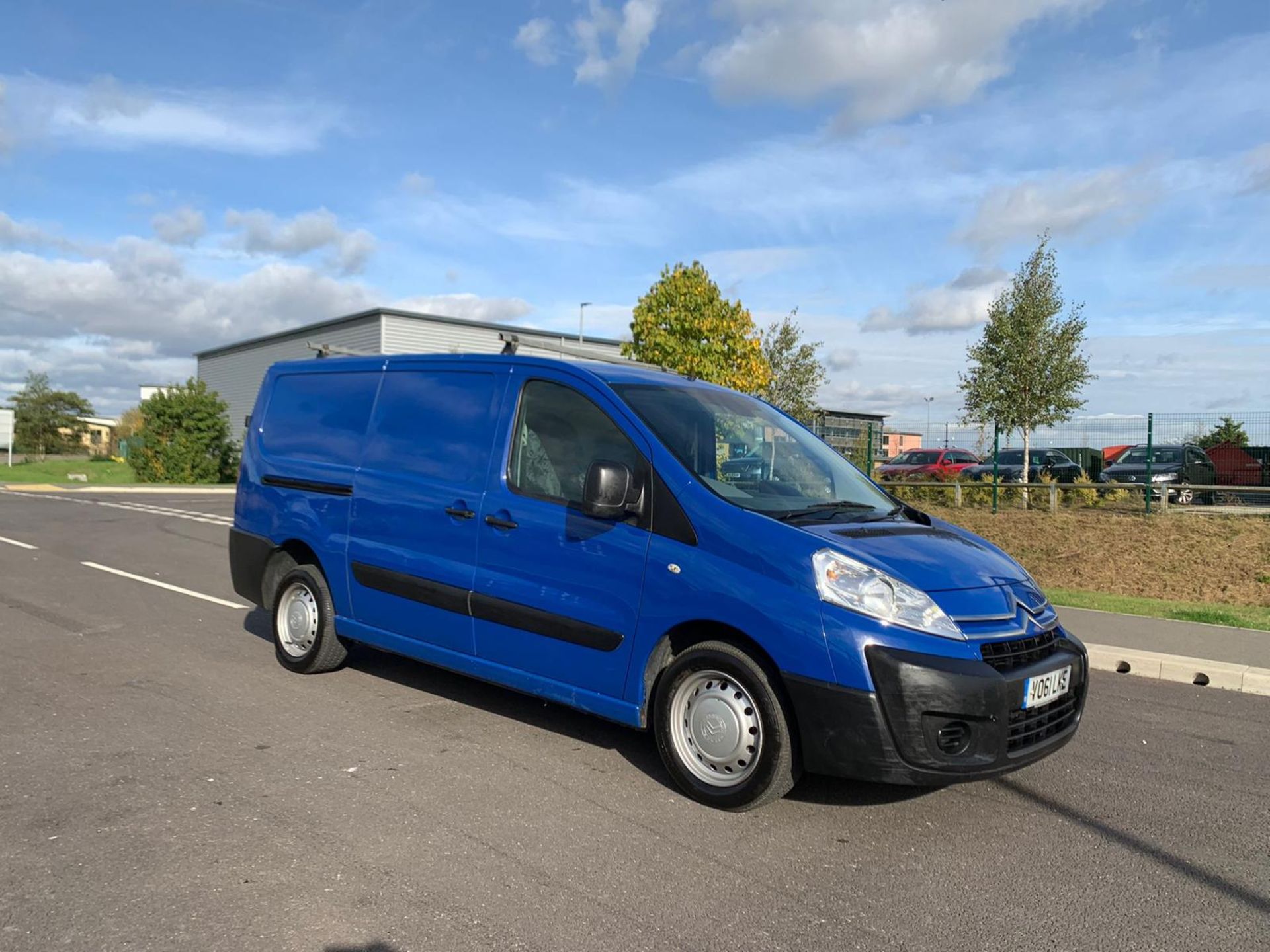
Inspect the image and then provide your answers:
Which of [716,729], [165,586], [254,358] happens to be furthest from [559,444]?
[254,358]

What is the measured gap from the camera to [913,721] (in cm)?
381

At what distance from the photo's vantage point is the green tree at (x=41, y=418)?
262ft

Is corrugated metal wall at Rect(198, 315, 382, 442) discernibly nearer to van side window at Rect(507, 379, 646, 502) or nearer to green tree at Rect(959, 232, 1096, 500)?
green tree at Rect(959, 232, 1096, 500)

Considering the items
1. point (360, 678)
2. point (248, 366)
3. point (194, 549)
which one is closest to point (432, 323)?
point (248, 366)

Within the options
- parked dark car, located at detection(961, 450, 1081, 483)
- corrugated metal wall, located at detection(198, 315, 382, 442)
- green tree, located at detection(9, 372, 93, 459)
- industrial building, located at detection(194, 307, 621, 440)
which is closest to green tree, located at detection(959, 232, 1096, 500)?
parked dark car, located at detection(961, 450, 1081, 483)

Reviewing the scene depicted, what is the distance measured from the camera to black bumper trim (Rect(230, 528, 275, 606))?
665 cm

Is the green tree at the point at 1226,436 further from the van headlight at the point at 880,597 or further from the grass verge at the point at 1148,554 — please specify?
the van headlight at the point at 880,597

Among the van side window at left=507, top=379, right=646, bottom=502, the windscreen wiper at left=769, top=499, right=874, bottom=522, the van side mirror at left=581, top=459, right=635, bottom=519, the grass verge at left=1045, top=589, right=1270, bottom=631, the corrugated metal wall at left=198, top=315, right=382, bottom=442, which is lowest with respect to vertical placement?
the grass verge at left=1045, top=589, right=1270, bottom=631

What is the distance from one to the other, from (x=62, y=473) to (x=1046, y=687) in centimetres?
4981

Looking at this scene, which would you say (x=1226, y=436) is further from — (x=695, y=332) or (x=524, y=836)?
(x=524, y=836)

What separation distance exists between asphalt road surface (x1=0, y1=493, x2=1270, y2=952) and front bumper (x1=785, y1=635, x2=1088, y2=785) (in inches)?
12.7

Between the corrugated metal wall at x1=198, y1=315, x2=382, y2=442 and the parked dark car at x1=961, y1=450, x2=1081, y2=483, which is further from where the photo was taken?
the corrugated metal wall at x1=198, y1=315, x2=382, y2=442

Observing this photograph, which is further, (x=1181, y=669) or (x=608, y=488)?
(x=1181, y=669)

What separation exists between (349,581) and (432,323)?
45.4 meters
